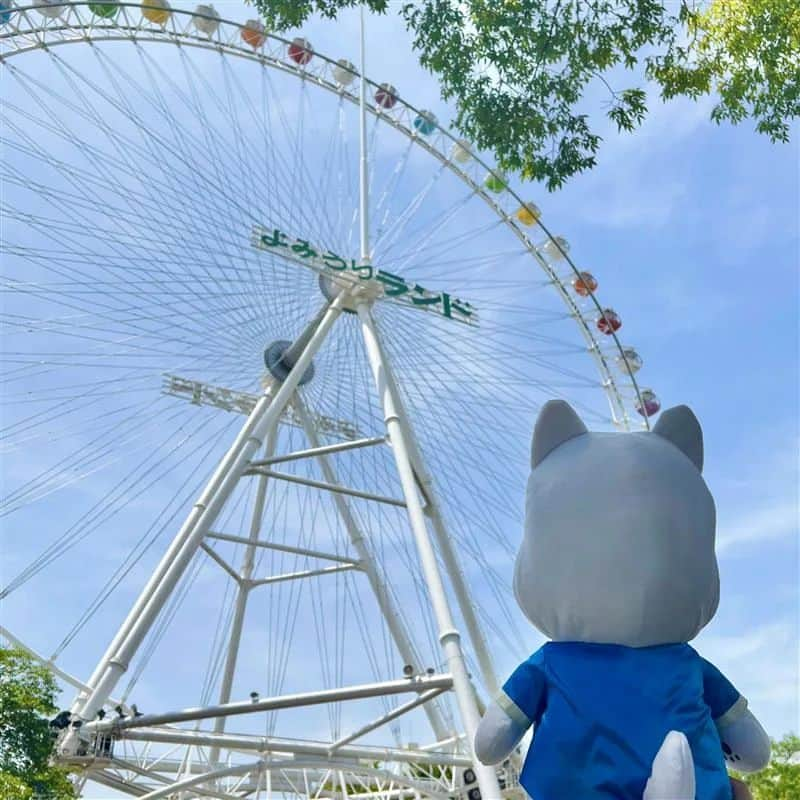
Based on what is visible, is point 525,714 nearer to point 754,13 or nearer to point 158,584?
point 754,13

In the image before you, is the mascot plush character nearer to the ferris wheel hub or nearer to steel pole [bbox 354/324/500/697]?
steel pole [bbox 354/324/500/697]

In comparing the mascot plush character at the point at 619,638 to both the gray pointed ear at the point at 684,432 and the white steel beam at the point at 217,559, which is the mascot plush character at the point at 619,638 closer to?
the gray pointed ear at the point at 684,432

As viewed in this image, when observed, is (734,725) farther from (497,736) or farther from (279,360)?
(279,360)

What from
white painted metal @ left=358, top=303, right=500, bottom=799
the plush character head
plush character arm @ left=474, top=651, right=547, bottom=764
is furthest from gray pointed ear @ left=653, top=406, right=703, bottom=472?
white painted metal @ left=358, top=303, right=500, bottom=799

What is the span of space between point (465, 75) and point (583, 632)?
4.46m

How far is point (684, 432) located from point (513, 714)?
156cm

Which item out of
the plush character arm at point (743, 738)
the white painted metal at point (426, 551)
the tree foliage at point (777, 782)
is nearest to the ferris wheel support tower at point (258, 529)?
the white painted metal at point (426, 551)

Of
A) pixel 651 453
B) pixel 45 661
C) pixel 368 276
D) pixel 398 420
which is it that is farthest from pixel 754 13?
pixel 45 661

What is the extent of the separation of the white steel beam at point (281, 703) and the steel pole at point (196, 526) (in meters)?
0.31

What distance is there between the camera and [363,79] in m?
18.8

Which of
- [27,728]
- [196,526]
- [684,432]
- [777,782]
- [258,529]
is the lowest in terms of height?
[27,728]

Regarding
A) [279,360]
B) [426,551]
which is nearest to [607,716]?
[426,551]

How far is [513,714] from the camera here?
14.8ft

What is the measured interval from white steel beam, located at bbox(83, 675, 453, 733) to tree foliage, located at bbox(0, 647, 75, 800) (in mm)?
1821
